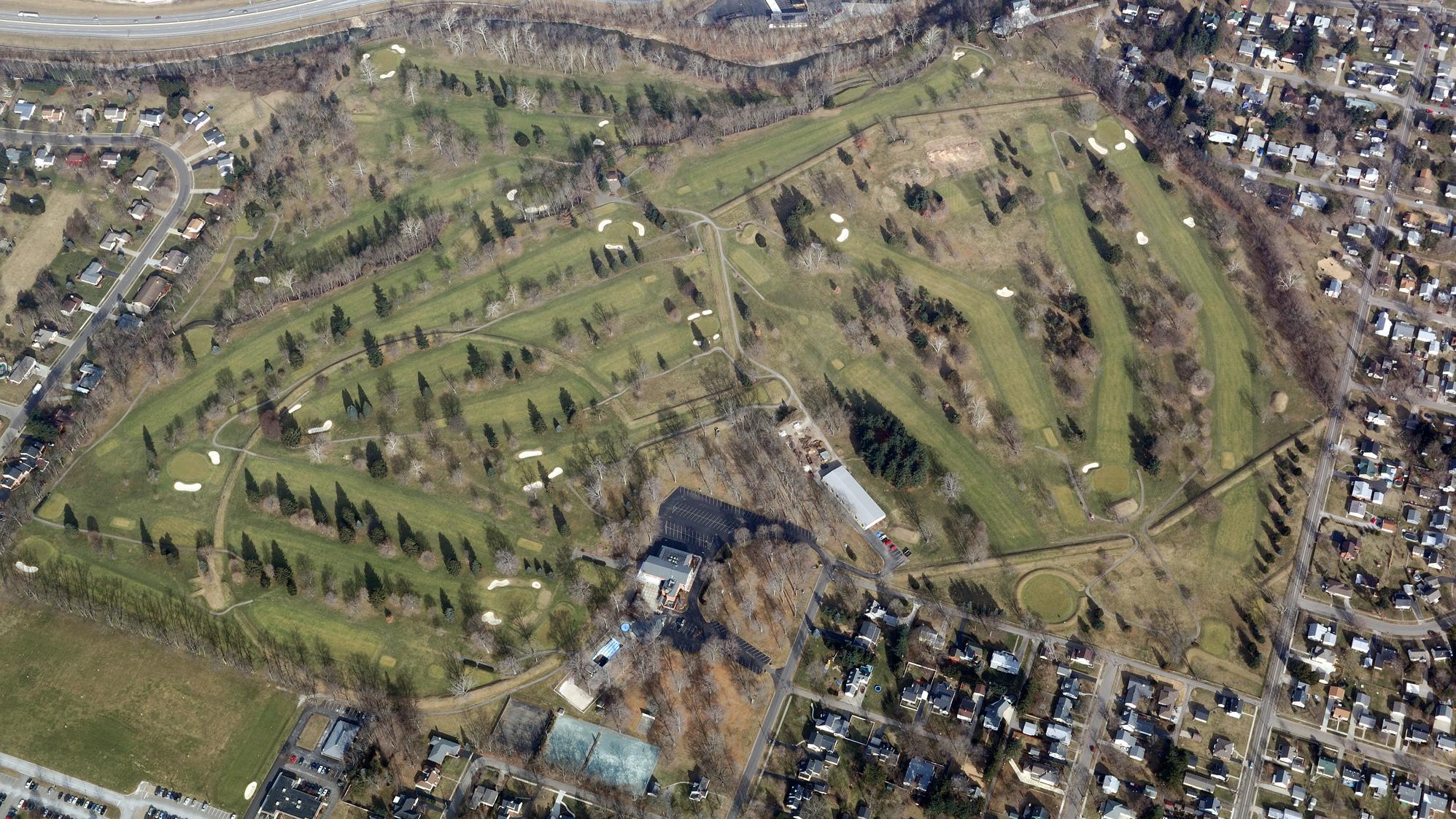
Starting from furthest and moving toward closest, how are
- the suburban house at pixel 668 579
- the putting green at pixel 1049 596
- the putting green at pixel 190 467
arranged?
the putting green at pixel 190 467, the putting green at pixel 1049 596, the suburban house at pixel 668 579

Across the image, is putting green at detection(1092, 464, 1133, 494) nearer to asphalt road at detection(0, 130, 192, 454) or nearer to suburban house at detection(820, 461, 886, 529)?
suburban house at detection(820, 461, 886, 529)

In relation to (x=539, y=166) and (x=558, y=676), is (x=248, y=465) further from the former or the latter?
(x=539, y=166)

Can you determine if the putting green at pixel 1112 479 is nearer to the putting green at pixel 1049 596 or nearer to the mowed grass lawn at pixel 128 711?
the putting green at pixel 1049 596

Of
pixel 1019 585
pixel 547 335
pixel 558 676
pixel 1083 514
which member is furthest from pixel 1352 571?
pixel 547 335

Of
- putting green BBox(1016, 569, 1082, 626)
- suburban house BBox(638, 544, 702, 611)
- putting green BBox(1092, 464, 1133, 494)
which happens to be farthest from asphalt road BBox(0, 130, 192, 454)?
putting green BBox(1092, 464, 1133, 494)

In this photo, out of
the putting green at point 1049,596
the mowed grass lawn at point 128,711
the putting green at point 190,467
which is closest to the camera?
the mowed grass lawn at point 128,711

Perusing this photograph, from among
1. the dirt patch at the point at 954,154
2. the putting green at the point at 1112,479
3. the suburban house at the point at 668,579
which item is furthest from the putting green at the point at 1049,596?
the dirt patch at the point at 954,154
